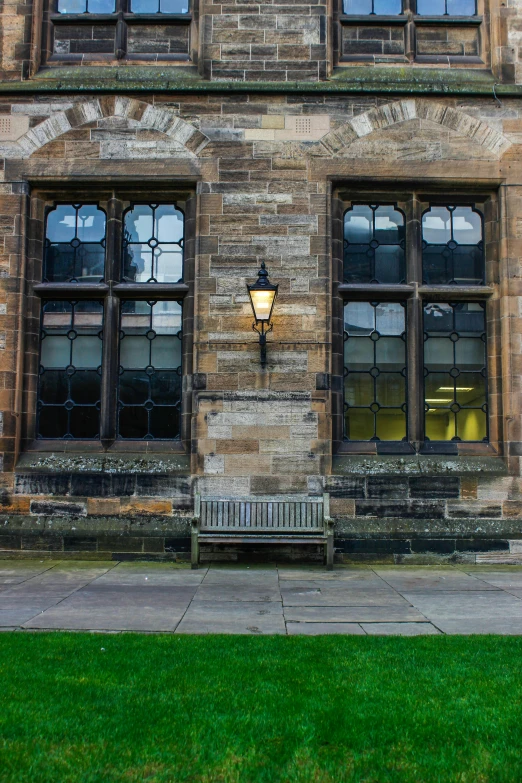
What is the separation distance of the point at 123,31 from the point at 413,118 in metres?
4.17

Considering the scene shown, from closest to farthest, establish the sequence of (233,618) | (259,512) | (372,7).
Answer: (233,618), (259,512), (372,7)

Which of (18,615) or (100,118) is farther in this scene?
(100,118)

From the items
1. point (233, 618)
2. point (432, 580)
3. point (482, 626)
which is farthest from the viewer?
point (432, 580)

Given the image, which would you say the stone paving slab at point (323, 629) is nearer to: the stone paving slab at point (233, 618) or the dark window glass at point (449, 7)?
the stone paving slab at point (233, 618)

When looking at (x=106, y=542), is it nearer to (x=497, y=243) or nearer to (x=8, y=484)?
(x=8, y=484)

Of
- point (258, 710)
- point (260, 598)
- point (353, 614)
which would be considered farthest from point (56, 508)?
point (258, 710)

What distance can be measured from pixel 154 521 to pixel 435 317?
4.59 metres

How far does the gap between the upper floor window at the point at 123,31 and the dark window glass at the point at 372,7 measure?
2233 mm

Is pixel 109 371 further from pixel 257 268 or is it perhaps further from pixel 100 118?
pixel 100 118

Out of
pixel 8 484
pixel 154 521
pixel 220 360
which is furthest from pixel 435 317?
pixel 8 484

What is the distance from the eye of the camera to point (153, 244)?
921cm

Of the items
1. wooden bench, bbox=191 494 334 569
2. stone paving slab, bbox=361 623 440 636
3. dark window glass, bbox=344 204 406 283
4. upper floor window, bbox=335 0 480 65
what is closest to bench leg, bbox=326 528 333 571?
wooden bench, bbox=191 494 334 569

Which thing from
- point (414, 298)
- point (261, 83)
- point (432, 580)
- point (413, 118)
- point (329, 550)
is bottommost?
point (432, 580)

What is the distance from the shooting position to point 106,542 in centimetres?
846
